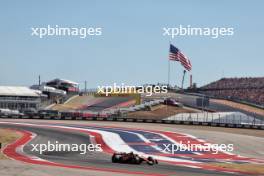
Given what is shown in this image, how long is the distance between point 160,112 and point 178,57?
17059 mm

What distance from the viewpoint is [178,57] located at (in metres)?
64.1

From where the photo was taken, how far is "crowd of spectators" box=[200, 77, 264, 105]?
107000 millimetres

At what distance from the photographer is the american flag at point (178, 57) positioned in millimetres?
62969

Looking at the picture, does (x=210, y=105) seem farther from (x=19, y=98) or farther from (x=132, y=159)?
(x=132, y=159)

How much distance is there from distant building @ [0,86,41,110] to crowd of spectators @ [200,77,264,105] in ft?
109

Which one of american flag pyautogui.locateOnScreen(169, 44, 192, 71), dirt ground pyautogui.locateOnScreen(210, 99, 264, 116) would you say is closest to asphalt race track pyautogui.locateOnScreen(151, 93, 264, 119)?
dirt ground pyautogui.locateOnScreen(210, 99, 264, 116)

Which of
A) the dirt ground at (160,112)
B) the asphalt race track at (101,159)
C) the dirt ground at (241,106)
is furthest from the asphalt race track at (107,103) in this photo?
the asphalt race track at (101,159)

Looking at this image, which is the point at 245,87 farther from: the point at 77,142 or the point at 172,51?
the point at 77,142

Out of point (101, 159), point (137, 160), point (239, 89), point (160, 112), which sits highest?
point (239, 89)

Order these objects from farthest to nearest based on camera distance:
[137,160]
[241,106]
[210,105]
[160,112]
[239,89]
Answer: [239,89] < [241,106] < [210,105] < [160,112] < [137,160]

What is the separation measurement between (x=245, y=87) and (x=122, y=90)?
122ft

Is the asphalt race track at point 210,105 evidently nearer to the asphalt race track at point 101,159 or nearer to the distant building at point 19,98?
the distant building at point 19,98

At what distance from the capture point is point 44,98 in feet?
347

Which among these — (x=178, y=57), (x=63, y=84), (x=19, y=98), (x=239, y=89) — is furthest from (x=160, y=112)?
(x=63, y=84)
